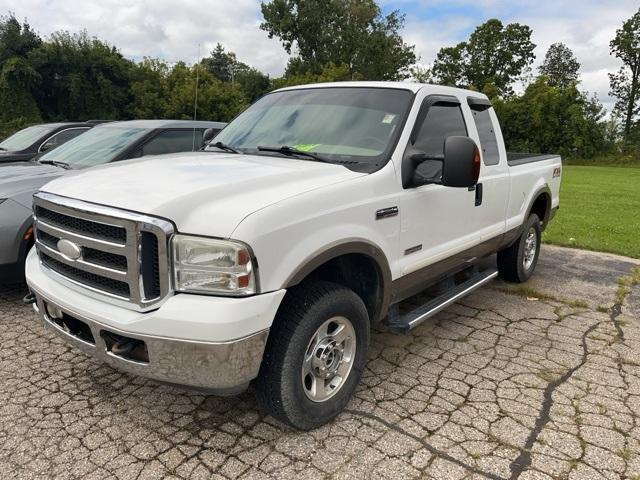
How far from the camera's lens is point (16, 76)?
90.0ft

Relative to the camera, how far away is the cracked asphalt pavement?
2568 mm

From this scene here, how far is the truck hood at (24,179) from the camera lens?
447 cm

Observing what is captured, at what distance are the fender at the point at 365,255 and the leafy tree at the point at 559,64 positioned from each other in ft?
239

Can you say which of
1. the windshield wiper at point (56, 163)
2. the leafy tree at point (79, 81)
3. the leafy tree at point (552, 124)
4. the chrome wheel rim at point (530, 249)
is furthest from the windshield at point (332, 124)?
the leafy tree at point (552, 124)

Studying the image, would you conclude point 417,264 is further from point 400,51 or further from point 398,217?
point 400,51

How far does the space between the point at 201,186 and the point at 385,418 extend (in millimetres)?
1699

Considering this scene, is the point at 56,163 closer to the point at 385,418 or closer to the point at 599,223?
the point at 385,418

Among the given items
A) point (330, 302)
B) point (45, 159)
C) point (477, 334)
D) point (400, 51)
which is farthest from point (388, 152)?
point (400, 51)

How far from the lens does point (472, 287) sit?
4.32 metres

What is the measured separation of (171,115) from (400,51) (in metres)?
31.2

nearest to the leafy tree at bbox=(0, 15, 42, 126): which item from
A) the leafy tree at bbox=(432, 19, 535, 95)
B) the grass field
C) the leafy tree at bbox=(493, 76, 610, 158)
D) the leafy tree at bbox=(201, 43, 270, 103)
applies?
the leafy tree at bbox=(201, 43, 270, 103)

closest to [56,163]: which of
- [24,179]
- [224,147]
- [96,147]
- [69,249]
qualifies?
[96,147]

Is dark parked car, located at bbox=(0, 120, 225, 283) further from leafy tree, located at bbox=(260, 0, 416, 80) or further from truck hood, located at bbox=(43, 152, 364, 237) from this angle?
leafy tree, located at bbox=(260, 0, 416, 80)

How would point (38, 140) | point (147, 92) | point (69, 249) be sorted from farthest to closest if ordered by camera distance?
point (147, 92) < point (38, 140) < point (69, 249)
